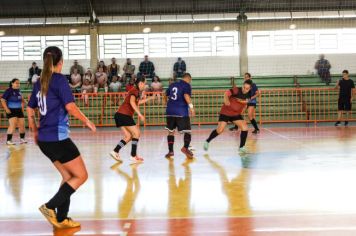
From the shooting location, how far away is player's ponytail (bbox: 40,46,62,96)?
5527mm

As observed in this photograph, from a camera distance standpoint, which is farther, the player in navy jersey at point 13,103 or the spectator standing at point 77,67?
the spectator standing at point 77,67

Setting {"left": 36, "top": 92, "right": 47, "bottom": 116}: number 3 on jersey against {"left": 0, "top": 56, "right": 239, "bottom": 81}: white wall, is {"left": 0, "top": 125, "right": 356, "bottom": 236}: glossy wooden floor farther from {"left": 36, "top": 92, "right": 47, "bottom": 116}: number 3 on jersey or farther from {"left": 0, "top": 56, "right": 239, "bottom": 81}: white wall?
{"left": 0, "top": 56, "right": 239, "bottom": 81}: white wall

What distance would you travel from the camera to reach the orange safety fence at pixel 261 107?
24.8 m

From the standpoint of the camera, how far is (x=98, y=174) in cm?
955

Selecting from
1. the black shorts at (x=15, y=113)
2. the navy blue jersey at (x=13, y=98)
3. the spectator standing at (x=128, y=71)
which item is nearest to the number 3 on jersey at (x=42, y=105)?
the navy blue jersey at (x=13, y=98)

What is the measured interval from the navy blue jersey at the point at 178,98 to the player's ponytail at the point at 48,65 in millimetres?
6407

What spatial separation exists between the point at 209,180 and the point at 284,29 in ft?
73.4

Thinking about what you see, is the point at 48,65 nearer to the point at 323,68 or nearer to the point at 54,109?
the point at 54,109

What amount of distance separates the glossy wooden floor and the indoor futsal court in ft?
0.10

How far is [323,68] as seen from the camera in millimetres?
27766

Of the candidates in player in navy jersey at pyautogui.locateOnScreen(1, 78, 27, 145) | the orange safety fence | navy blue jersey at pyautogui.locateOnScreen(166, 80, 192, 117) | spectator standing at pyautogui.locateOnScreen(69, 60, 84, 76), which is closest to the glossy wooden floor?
navy blue jersey at pyautogui.locateOnScreen(166, 80, 192, 117)

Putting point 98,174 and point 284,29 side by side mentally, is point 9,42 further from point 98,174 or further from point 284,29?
point 98,174

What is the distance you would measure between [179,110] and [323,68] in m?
17.8

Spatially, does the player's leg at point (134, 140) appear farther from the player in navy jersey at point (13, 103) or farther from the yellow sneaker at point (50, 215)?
the player in navy jersey at point (13, 103)
